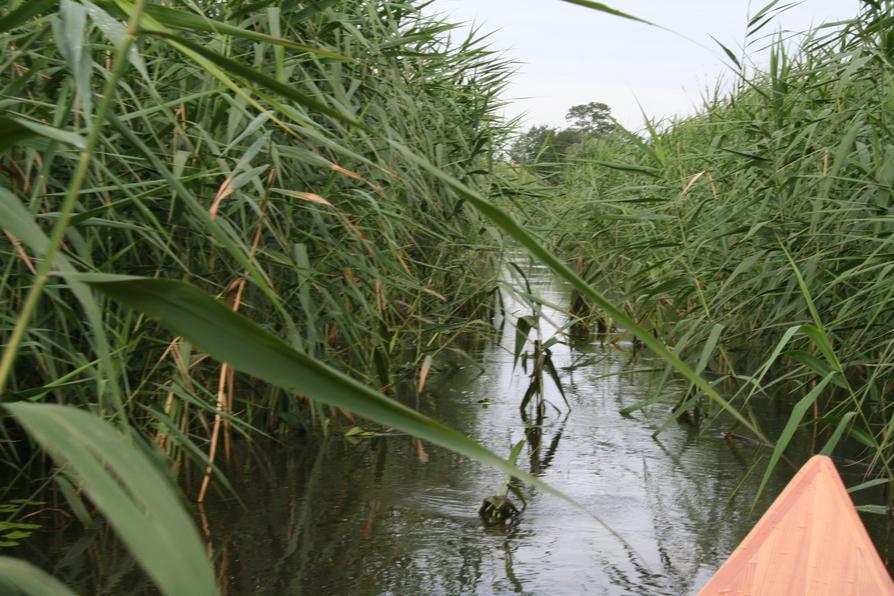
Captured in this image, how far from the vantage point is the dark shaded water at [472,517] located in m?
2.55

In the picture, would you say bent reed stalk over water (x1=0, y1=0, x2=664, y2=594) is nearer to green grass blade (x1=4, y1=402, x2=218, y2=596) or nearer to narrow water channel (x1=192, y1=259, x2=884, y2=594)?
narrow water channel (x1=192, y1=259, x2=884, y2=594)

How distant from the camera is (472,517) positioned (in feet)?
9.78

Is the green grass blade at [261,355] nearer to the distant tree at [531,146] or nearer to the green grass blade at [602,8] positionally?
the green grass blade at [602,8]

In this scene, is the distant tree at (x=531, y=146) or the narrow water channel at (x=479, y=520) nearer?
the narrow water channel at (x=479, y=520)

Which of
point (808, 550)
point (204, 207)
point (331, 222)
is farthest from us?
point (331, 222)

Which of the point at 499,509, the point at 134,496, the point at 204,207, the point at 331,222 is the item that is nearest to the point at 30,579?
the point at 134,496

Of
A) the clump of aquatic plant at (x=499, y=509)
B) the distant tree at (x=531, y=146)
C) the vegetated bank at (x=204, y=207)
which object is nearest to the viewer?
Result: the vegetated bank at (x=204, y=207)

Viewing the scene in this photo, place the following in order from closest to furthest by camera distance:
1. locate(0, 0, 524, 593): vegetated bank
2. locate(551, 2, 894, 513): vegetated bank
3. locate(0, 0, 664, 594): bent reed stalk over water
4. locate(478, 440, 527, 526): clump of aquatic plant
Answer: locate(0, 0, 664, 594): bent reed stalk over water, locate(0, 0, 524, 593): vegetated bank, locate(478, 440, 527, 526): clump of aquatic plant, locate(551, 2, 894, 513): vegetated bank

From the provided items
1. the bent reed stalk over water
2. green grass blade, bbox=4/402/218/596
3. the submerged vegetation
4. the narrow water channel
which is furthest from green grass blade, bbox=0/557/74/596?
the narrow water channel

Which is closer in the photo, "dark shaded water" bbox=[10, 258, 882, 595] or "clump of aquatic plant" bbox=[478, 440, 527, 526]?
"dark shaded water" bbox=[10, 258, 882, 595]

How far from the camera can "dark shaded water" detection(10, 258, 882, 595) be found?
2.55m

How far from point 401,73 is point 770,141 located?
1.22 meters

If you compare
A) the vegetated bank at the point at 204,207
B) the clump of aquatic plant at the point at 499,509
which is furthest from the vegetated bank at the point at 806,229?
the vegetated bank at the point at 204,207

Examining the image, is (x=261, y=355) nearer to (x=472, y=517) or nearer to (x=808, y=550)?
(x=808, y=550)
